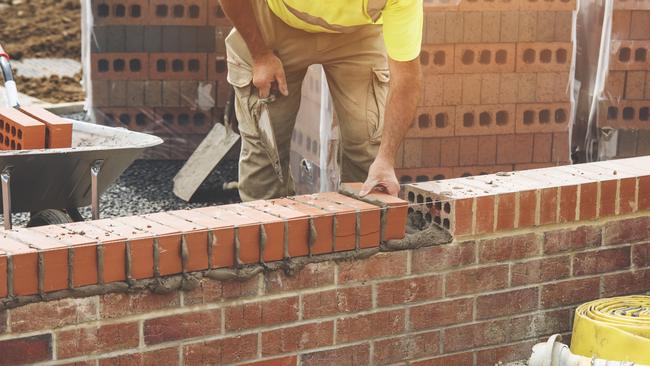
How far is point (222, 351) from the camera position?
12.2ft

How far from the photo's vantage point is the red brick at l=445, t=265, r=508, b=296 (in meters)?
4.14

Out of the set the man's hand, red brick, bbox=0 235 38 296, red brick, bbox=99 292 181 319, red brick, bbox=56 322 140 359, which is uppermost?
the man's hand

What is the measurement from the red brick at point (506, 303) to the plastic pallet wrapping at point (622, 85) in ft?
9.49

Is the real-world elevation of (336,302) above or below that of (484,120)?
below

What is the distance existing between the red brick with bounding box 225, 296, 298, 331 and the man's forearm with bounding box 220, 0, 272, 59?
132 cm

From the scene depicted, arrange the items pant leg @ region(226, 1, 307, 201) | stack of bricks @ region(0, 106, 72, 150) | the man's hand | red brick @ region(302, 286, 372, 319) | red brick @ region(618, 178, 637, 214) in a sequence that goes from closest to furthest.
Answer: red brick @ region(302, 286, 372, 319), the man's hand, red brick @ region(618, 178, 637, 214), pant leg @ region(226, 1, 307, 201), stack of bricks @ region(0, 106, 72, 150)

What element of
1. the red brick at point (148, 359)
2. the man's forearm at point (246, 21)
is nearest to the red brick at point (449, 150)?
the man's forearm at point (246, 21)

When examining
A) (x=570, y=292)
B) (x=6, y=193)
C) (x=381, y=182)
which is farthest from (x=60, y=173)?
(x=570, y=292)

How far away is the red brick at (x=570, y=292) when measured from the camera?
14.3 feet

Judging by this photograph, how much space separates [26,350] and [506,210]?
1751 millimetres

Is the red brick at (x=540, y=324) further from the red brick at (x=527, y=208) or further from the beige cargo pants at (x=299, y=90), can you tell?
the beige cargo pants at (x=299, y=90)

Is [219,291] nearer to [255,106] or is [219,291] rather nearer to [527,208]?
[527,208]

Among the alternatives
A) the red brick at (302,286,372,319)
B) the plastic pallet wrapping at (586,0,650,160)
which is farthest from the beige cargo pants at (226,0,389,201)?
the plastic pallet wrapping at (586,0,650,160)

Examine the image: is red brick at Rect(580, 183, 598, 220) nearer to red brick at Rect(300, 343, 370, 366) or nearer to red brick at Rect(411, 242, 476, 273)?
red brick at Rect(411, 242, 476, 273)
